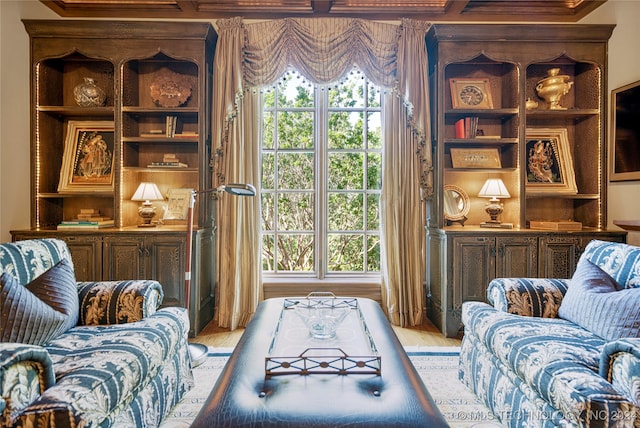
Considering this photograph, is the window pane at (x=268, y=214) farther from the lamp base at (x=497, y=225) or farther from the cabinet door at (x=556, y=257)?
the cabinet door at (x=556, y=257)

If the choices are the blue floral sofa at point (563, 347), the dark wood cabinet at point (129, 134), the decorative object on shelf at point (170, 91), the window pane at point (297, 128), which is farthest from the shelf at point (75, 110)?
the blue floral sofa at point (563, 347)

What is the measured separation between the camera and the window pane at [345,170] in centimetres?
388

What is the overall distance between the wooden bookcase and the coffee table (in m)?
1.94

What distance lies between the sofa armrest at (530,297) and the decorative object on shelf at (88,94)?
3626 millimetres

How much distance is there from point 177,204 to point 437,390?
8.60 ft

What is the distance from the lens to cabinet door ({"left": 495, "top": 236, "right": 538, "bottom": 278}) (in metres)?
3.21

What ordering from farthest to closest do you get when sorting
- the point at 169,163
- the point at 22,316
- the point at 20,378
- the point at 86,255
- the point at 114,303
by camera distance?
the point at 169,163
the point at 86,255
the point at 114,303
the point at 22,316
the point at 20,378

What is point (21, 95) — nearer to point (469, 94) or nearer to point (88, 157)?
point (88, 157)

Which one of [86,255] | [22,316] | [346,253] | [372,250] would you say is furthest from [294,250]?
[22,316]

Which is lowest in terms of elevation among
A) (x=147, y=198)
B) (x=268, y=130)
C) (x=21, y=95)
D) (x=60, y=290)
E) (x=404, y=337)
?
(x=404, y=337)

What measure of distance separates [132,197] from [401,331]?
2.68 m

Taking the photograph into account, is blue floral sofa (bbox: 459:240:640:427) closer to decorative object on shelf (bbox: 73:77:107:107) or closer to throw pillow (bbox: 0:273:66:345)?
throw pillow (bbox: 0:273:66:345)

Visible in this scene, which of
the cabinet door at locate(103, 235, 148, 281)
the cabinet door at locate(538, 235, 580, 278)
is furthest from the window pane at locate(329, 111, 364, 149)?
the cabinet door at locate(103, 235, 148, 281)

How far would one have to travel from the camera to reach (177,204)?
3.55 m
